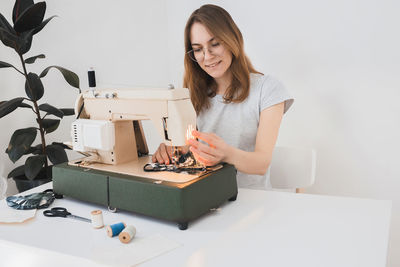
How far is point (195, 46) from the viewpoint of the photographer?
1.74 metres

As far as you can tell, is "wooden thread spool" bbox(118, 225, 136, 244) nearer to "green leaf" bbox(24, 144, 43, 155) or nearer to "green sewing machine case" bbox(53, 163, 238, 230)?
"green sewing machine case" bbox(53, 163, 238, 230)

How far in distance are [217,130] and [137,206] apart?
81 centimetres

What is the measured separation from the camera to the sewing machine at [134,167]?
1.17m

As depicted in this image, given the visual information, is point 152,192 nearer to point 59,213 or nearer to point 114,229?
point 114,229

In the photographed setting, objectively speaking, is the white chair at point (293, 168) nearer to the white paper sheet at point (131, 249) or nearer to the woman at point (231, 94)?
the woman at point (231, 94)

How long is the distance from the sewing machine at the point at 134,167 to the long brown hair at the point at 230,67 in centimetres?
47

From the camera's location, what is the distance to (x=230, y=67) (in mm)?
1840

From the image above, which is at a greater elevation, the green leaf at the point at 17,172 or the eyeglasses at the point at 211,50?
the eyeglasses at the point at 211,50

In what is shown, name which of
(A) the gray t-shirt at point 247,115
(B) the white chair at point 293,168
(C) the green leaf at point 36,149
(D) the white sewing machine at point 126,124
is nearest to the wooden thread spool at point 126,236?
(D) the white sewing machine at point 126,124

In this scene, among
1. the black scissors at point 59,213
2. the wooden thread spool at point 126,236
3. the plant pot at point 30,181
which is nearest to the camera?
the wooden thread spool at point 126,236

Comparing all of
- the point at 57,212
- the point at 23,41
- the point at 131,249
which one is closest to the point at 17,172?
the point at 23,41

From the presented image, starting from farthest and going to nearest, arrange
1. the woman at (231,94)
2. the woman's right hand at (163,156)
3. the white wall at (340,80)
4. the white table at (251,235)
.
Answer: the white wall at (340,80) → the woman at (231,94) → the woman's right hand at (163,156) → the white table at (251,235)

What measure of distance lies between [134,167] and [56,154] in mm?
898

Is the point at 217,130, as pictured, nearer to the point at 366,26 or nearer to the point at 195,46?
the point at 195,46
